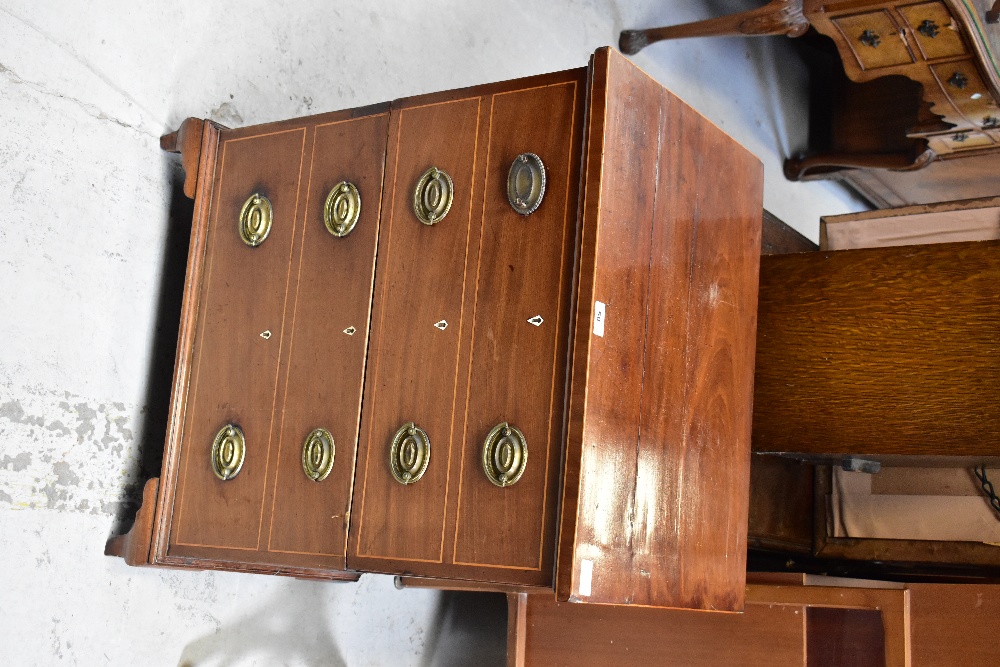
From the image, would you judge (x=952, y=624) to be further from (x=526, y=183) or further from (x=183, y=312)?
(x=183, y=312)

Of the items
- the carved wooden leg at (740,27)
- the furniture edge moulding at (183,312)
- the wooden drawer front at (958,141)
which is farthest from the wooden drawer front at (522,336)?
the wooden drawer front at (958,141)

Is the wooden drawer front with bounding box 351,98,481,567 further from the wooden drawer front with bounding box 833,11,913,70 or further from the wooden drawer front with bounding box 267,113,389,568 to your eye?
the wooden drawer front with bounding box 833,11,913,70

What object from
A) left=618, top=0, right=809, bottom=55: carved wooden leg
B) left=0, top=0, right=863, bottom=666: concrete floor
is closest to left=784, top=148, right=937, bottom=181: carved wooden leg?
left=618, top=0, right=809, bottom=55: carved wooden leg

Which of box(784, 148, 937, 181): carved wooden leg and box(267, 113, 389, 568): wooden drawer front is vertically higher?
box(784, 148, 937, 181): carved wooden leg

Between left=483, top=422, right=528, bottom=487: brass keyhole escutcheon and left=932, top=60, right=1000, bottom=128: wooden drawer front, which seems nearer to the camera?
left=483, top=422, right=528, bottom=487: brass keyhole escutcheon

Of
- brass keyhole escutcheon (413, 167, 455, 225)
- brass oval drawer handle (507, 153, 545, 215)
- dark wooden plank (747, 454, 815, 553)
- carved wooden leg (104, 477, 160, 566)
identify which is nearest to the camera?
brass oval drawer handle (507, 153, 545, 215)

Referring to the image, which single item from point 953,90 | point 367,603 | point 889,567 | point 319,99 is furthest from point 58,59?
point 953,90

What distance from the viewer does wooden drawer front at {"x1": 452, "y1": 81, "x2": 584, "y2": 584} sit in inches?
81.3

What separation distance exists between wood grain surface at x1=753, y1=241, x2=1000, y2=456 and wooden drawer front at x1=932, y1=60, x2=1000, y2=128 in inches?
74.5

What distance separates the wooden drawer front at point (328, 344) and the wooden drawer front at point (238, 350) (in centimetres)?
5

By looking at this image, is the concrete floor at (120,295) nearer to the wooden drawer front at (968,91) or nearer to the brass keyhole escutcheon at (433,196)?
the brass keyhole escutcheon at (433,196)

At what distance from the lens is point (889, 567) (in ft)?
12.2

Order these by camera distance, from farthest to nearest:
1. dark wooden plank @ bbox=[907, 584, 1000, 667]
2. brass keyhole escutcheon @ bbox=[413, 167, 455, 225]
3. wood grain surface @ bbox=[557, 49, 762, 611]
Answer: dark wooden plank @ bbox=[907, 584, 1000, 667] < brass keyhole escutcheon @ bbox=[413, 167, 455, 225] < wood grain surface @ bbox=[557, 49, 762, 611]

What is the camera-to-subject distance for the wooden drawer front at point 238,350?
252cm
